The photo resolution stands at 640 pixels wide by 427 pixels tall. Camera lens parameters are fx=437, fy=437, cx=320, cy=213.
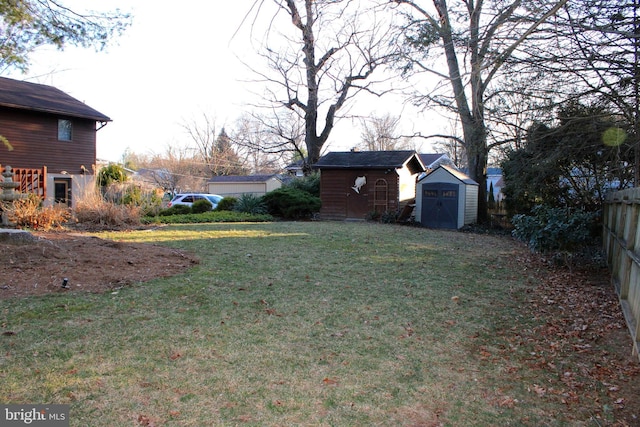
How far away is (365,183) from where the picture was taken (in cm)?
1919

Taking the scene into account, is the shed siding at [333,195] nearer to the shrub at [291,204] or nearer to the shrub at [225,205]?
the shrub at [291,204]

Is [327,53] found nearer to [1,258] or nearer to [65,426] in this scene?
[1,258]

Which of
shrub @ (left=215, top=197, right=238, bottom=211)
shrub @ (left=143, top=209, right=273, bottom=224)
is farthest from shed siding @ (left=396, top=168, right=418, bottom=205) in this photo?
shrub @ (left=215, top=197, right=238, bottom=211)

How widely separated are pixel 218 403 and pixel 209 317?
1.84m

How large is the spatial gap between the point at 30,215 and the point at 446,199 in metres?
13.7

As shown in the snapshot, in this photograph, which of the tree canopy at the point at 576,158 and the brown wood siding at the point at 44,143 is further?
the brown wood siding at the point at 44,143

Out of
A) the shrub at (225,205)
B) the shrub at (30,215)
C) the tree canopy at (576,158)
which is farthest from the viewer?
the shrub at (225,205)

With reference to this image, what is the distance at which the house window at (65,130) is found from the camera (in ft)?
69.8

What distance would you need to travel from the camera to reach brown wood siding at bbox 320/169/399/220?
18750 mm

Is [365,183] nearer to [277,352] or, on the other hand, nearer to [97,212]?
[97,212]

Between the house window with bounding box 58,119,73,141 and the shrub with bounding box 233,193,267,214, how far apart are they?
31.2 ft

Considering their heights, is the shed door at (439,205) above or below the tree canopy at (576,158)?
below

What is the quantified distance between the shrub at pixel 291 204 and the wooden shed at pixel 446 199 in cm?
464

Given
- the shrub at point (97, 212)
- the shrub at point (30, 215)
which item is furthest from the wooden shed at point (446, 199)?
the shrub at point (30, 215)
